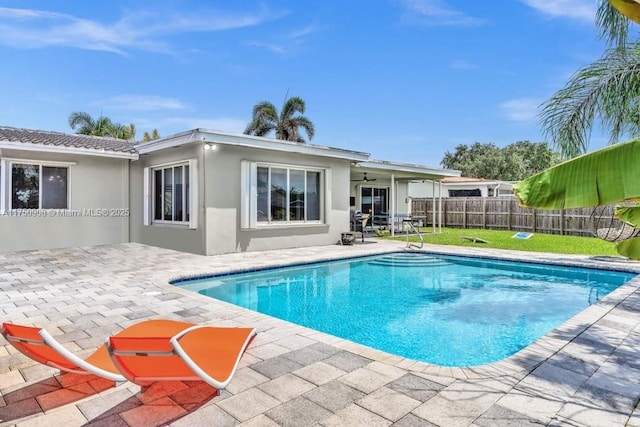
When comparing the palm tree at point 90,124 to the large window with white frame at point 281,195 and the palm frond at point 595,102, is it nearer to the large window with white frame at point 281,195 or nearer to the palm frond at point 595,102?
the large window with white frame at point 281,195

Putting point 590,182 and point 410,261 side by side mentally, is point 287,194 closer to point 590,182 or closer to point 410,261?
point 410,261

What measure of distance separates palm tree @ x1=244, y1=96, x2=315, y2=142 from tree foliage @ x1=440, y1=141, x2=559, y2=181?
2487 cm

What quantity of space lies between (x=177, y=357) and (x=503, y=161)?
48857 mm

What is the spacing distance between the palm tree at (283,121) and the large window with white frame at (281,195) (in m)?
17.1

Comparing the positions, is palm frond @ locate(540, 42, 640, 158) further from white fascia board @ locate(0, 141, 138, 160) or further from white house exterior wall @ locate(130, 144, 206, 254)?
white fascia board @ locate(0, 141, 138, 160)

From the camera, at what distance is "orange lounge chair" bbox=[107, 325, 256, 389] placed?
9.08 ft

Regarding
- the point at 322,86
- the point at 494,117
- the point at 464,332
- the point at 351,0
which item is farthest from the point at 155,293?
the point at 494,117

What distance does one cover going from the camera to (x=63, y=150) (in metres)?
12.7

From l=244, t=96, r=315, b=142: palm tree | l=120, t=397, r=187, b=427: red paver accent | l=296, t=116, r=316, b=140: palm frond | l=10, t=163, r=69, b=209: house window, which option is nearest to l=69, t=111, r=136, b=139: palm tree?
l=244, t=96, r=315, b=142: palm tree

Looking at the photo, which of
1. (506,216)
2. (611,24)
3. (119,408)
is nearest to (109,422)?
(119,408)

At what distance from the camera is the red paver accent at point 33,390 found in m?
3.35

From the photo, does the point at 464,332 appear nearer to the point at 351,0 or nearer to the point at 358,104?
the point at 351,0

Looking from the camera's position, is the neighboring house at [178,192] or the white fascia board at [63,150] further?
the neighboring house at [178,192]

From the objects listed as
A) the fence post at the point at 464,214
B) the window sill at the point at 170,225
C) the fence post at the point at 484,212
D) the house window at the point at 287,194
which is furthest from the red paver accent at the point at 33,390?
the fence post at the point at 464,214
